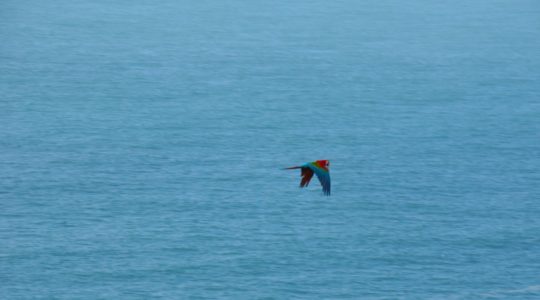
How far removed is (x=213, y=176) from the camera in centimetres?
4856

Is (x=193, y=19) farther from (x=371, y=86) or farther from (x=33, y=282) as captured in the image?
(x=33, y=282)

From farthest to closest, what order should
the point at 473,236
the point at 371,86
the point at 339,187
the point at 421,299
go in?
the point at 371,86
the point at 339,187
the point at 473,236
the point at 421,299

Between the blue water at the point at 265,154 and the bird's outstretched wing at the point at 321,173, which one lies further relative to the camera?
the blue water at the point at 265,154

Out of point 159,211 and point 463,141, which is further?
point 463,141

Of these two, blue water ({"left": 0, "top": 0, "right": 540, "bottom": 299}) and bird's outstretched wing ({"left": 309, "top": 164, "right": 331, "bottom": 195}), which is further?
blue water ({"left": 0, "top": 0, "right": 540, "bottom": 299})

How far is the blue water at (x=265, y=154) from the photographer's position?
38750 millimetres

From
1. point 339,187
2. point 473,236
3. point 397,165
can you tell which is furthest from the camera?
point 397,165

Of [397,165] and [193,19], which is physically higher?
[193,19]

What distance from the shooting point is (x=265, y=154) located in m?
51.6

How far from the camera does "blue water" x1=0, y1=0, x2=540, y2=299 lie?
38750mm

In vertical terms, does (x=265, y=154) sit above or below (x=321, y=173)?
above

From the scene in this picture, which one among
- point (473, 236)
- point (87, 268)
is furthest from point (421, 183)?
point (87, 268)

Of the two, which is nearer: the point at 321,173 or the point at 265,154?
the point at 321,173

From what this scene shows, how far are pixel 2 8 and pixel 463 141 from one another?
4478cm
